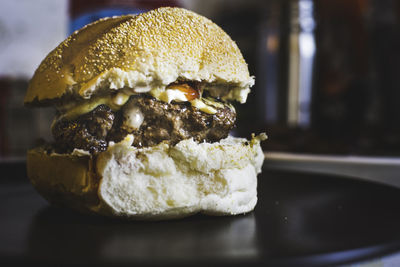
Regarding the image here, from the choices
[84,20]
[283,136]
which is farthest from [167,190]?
[84,20]

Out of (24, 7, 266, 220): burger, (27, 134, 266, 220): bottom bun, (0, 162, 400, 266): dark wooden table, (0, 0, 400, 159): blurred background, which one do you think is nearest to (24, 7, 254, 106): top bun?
(24, 7, 266, 220): burger

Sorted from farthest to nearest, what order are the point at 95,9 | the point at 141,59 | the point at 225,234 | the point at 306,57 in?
1. the point at 306,57
2. the point at 95,9
3. the point at 141,59
4. the point at 225,234

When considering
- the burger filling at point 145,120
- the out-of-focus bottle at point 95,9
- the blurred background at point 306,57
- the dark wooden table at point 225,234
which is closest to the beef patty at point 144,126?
the burger filling at point 145,120

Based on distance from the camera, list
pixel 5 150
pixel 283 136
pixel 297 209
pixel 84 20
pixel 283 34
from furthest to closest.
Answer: pixel 5 150 < pixel 283 34 < pixel 84 20 < pixel 283 136 < pixel 297 209

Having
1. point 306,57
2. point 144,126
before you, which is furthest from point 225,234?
point 306,57

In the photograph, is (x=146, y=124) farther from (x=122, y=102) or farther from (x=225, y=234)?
(x=225, y=234)

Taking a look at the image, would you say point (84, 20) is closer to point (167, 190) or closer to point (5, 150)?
point (5, 150)
